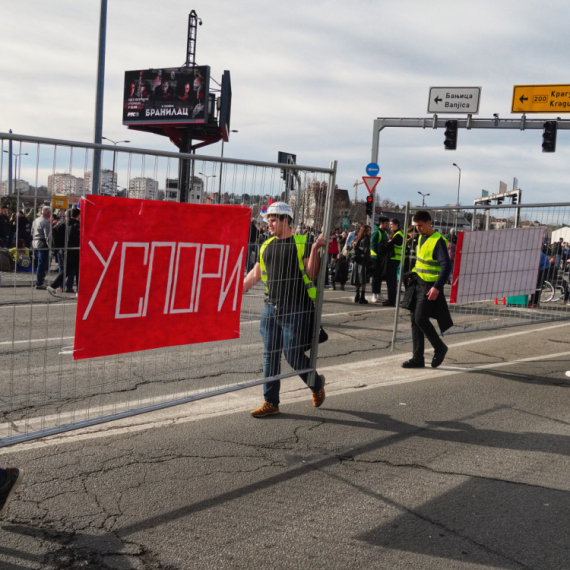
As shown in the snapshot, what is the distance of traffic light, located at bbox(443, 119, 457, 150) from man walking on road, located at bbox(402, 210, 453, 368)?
1687cm

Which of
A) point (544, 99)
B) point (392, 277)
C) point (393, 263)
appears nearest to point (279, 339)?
point (392, 277)

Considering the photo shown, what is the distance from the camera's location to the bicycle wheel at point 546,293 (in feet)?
28.7

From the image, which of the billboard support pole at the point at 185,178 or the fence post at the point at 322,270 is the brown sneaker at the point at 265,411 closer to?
the fence post at the point at 322,270

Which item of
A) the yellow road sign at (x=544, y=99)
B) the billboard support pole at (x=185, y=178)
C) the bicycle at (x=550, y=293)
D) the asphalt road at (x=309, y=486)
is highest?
the yellow road sign at (x=544, y=99)

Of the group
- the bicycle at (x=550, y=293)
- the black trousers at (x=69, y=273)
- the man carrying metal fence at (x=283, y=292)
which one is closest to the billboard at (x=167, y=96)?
the bicycle at (x=550, y=293)

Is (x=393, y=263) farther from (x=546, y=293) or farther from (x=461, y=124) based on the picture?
(x=461, y=124)

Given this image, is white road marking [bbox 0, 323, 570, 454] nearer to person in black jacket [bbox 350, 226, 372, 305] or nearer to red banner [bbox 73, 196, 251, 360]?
red banner [bbox 73, 196, 251, 360]

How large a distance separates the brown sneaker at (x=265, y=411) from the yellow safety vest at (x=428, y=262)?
2687 mm

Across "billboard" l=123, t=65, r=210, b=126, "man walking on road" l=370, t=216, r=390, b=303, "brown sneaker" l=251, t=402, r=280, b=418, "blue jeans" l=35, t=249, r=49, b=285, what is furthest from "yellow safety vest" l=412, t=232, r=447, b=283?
"billboard" l=123, t=65, r=210, b=126

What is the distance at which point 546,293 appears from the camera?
8773 millimetres

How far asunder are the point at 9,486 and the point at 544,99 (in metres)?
23.4

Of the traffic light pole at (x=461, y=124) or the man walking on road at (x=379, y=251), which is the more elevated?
the traffic light pole at (x=461, y=124)

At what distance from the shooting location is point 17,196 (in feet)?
11.2

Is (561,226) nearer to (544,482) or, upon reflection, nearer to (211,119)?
(544,482)
